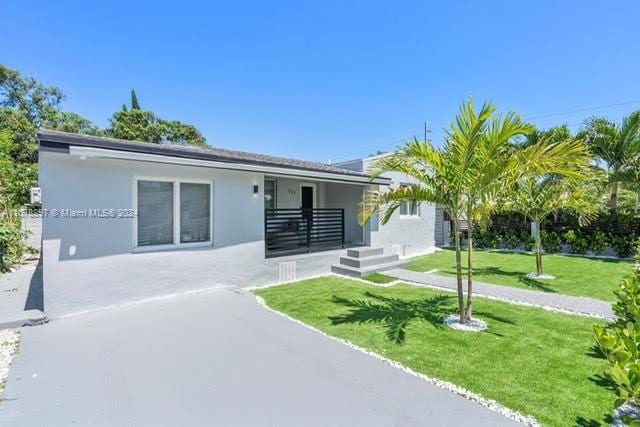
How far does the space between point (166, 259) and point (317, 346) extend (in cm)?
507

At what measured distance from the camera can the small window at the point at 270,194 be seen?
49.6 ft

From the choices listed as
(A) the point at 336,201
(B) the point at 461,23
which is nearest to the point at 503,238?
(A) the point at 336,201

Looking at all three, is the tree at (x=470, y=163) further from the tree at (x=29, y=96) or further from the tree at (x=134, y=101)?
the tree at (x=134, y=101)

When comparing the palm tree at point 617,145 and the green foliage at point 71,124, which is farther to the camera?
the green foliage at point 71,124

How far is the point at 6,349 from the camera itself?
5.48 meters

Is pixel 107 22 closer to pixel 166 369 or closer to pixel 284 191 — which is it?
pixel 284 191

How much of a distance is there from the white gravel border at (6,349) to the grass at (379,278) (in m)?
9.48

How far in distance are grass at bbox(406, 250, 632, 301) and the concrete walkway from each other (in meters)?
0.76

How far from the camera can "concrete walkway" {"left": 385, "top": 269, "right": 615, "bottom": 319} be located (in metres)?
8.27

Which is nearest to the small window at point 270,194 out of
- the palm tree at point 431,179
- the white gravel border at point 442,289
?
the white gravel border at point 442,289

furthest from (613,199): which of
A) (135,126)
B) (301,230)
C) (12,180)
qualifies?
(135,126)

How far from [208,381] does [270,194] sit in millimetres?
11390

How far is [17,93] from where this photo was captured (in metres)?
33.5

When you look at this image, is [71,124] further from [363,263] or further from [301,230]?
[363,263]
